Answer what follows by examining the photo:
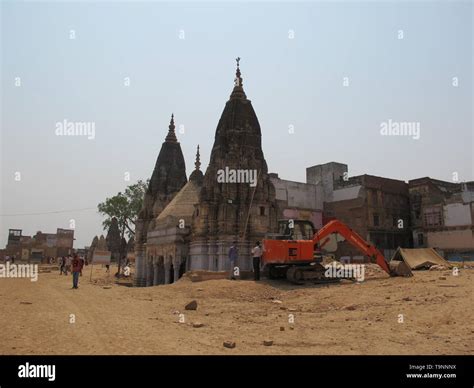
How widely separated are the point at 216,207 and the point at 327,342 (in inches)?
794

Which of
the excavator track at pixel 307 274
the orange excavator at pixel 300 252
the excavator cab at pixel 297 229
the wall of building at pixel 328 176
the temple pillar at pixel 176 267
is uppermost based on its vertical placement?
the wall of building at pixel 328 176

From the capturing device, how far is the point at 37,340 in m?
8.18

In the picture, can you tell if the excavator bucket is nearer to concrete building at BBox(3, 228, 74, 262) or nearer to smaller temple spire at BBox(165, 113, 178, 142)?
smaller temple spire at BBox(165, 113, 178, 142)

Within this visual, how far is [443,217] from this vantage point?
46.2 m

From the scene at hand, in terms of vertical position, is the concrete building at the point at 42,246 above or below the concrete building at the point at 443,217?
below

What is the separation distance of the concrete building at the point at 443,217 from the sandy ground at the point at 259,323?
29.6 meters

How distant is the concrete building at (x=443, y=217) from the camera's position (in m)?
43.5

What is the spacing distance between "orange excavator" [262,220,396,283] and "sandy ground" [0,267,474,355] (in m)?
2.70

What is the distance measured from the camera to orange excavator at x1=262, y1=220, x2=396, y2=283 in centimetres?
2028

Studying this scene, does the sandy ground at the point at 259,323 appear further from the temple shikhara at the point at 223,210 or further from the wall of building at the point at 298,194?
the wall of building at the point at 298,194

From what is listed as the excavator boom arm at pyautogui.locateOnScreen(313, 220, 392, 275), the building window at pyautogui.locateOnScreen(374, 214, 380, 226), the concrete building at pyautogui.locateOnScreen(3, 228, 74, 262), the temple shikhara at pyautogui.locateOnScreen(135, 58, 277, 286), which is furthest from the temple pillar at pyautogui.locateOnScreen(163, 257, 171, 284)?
the concrete building at pyautogui.locateOnScreen(3, 228, 74, 262)

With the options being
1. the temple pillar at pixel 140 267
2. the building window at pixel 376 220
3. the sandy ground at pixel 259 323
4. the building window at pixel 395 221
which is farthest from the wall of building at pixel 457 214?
the temple pillar at pixel 140 267

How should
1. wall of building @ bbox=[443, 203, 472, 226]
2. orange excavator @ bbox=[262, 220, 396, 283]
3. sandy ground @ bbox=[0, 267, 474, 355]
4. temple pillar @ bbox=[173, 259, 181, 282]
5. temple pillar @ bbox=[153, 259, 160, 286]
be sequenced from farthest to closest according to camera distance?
1. wall of building @ bbox=[443, 203, 472, 226]
2. temple pillar @ bbox=[153, 259, 160, 286]
3. temple pillar @ bbox=[173, 259, 181, 282]
4. orange excavator @ bbox=[262, 220, 396, 283]
5. sandy ground @ bbox=[0, 267, 474, 355]
